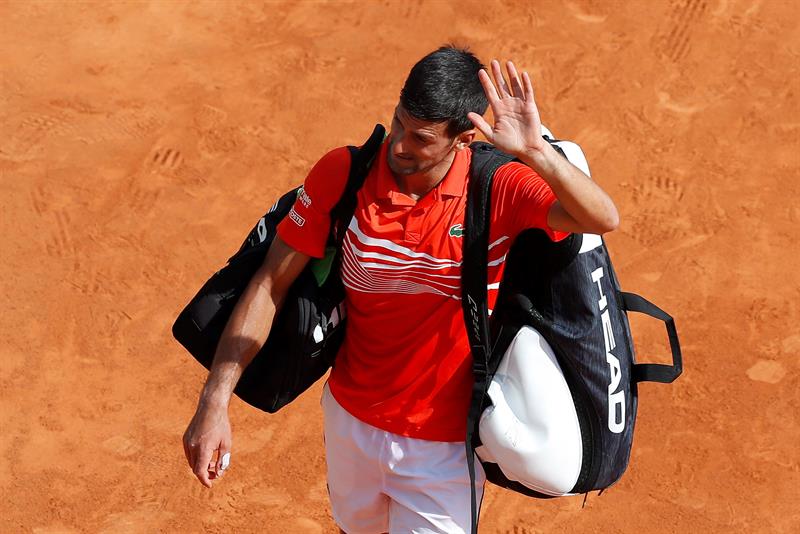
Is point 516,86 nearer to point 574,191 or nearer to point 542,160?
point 542,160

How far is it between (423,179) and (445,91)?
317 millimetres

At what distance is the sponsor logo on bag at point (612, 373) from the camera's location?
12.2 ft

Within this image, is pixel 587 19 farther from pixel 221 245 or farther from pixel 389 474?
pixel 389 474

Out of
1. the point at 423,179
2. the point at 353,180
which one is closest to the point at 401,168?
the point at 423,179

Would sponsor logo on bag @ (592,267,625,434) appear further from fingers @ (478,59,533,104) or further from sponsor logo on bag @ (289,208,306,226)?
sponsor logo on bag @ (289,208,306,226)

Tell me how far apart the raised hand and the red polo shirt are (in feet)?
0.71

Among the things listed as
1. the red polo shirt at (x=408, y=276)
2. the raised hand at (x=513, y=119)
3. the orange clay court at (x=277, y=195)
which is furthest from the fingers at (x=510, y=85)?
the orange clay court at (x=277, y=195)

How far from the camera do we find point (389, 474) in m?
4.05

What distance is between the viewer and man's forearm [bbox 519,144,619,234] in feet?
10.8

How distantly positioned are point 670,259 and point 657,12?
2.63 m

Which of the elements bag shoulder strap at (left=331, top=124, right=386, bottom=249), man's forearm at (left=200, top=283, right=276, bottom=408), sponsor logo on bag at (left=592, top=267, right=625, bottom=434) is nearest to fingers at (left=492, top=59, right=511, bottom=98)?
bag shoulder strap at (left=331, top=124, right=386, bottom=249)

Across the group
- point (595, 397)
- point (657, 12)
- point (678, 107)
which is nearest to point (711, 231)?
point (678, 107)

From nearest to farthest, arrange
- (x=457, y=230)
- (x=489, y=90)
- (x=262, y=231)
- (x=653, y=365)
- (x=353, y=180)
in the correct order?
(x=489, y=90) → (x=457, y=230) → (x=353, y=180) → (x=653, y=365) → (x=262, y=231)

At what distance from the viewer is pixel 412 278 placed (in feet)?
12.3
